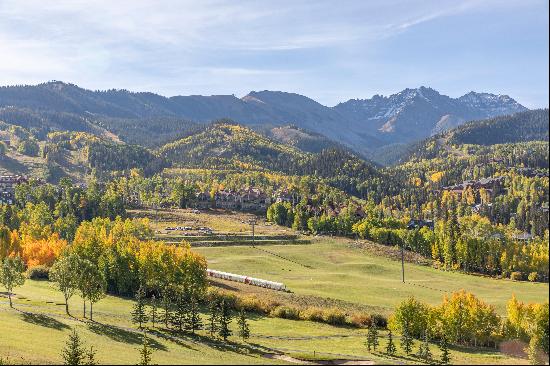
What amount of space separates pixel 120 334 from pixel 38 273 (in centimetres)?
6645

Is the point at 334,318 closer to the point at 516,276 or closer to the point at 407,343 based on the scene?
the point at 407,343

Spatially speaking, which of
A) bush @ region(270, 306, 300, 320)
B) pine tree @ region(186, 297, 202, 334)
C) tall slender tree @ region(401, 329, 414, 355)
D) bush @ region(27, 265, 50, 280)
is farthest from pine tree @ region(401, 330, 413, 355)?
bush @ region(27, 265, 50, 280)

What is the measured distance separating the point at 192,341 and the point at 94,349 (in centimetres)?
1881

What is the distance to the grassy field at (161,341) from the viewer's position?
7419cm

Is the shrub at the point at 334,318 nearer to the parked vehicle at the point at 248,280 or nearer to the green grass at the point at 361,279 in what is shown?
the green grass at the point at 361,279

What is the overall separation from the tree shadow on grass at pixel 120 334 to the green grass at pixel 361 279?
56.8 metres

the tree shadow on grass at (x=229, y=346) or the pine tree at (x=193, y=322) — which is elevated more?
the pine tree at (x=193, y=322)

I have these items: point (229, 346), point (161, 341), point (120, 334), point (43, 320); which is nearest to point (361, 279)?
point (229, 346)

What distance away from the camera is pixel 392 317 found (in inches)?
4272

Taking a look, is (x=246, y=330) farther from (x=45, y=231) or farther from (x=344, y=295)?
(x=45, y=231)

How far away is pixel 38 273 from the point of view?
145m

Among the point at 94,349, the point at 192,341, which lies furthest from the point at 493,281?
the point at 94,349

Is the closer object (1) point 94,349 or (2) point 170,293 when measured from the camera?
(1) point 94,349

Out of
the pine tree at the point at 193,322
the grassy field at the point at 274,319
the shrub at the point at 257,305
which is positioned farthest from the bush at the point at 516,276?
the pine tree at the point at 193,322
